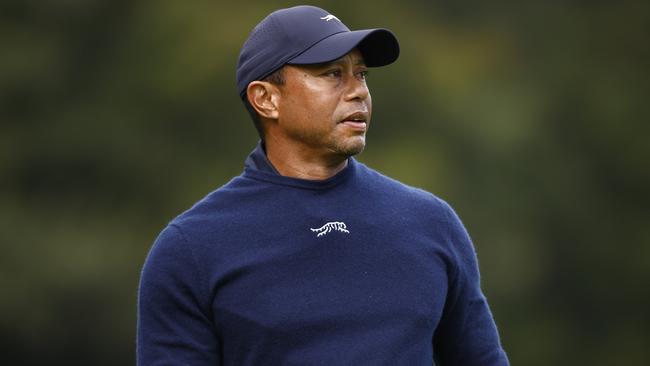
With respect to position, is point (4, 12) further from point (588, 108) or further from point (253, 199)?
point (253, 199)

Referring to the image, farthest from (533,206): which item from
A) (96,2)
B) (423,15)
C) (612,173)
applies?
(96,2)

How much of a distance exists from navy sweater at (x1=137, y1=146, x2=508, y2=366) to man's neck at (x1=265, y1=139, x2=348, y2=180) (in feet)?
0.14

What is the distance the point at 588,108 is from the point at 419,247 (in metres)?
17.3

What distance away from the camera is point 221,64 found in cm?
1908

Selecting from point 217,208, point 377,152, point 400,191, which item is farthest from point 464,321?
point 377,152

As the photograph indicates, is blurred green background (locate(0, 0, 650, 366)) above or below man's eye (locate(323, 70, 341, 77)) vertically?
below

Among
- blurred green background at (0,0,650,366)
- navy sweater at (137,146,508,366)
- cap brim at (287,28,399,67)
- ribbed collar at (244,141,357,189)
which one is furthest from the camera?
blurred green background at (0,0,650,366)

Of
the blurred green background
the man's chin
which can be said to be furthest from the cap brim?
the blurred green background

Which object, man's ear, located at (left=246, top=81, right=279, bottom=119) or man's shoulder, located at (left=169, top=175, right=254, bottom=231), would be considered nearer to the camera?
man's shoulder, located at (left=169, top=175, right=254, bottom=231)

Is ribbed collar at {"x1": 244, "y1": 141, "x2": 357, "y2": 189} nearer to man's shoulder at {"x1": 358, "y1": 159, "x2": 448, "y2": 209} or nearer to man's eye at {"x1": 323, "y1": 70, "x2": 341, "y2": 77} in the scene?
man's shoulder at {"x1": 358, "y1": 159, "x2": 448, "y2": 209}

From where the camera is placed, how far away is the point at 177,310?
3932 millimetres

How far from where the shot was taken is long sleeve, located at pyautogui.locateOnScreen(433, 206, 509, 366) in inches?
163

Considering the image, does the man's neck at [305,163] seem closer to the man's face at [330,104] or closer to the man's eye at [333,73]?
the man's face at [330,104]

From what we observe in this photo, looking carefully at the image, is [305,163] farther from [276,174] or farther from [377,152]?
→ [377,152]
